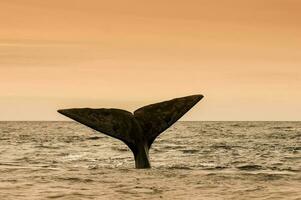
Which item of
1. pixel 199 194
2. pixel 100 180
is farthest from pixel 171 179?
pixel 199 194

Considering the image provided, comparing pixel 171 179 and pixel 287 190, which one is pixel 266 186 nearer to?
pixel 287 190

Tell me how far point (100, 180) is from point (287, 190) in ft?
16.4

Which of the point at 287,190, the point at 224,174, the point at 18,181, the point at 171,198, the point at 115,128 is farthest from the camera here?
the point at 224,174

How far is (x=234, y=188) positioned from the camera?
52.1 feet

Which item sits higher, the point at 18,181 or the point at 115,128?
the point at 115,128

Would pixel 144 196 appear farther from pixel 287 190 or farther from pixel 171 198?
pixel 287 190

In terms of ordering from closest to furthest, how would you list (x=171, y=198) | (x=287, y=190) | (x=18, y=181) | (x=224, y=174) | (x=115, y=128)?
(x=171, y=198), (x=287, y=190), (x=18, y=181), (x=115, y=128), (x=224, y=174)

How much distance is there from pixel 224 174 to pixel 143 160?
251cm

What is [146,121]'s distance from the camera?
19.0 meters

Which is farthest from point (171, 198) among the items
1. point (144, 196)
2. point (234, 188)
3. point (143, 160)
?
point (143, 160)

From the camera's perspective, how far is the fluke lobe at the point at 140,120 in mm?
18453

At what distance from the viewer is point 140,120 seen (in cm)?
1903

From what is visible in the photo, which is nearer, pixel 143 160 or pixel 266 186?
pixel 266 186

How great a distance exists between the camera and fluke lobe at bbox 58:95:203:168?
18453 mm
